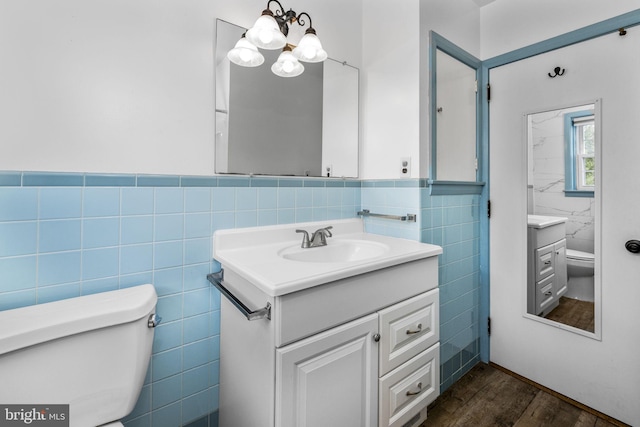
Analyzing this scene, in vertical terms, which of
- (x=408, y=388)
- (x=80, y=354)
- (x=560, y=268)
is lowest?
(x=408, y=388)

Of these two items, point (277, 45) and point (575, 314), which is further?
point (575, 314)

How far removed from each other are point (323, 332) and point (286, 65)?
1.14 meters

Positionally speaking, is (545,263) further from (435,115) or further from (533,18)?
(533,18)

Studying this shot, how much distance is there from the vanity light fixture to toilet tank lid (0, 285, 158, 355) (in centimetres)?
100

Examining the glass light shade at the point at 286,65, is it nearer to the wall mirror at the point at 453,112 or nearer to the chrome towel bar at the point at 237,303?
the wall mirror at the point at 453,112

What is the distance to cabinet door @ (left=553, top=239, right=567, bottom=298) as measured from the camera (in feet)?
5.16

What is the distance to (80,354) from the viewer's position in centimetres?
79

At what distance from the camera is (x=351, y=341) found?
100 cm

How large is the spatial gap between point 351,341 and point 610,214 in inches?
56.7

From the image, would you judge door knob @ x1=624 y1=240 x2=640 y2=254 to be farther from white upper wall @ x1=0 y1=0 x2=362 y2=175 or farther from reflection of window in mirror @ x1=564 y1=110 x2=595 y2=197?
white upper wall @ x1=0 y1=0 x2=362 y2=175

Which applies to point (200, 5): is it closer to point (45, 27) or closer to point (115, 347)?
point (45, 27)

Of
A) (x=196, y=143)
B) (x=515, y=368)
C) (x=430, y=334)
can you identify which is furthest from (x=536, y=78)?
(x=196, y=143)

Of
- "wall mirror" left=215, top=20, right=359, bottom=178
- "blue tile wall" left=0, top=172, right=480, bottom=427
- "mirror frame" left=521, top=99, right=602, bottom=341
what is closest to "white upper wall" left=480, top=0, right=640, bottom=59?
"mirror frame" left=521, top=99, right=602, bottom=341

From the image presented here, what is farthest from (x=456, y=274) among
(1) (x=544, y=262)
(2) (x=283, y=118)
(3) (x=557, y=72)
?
(2) (x=283, y=118)
